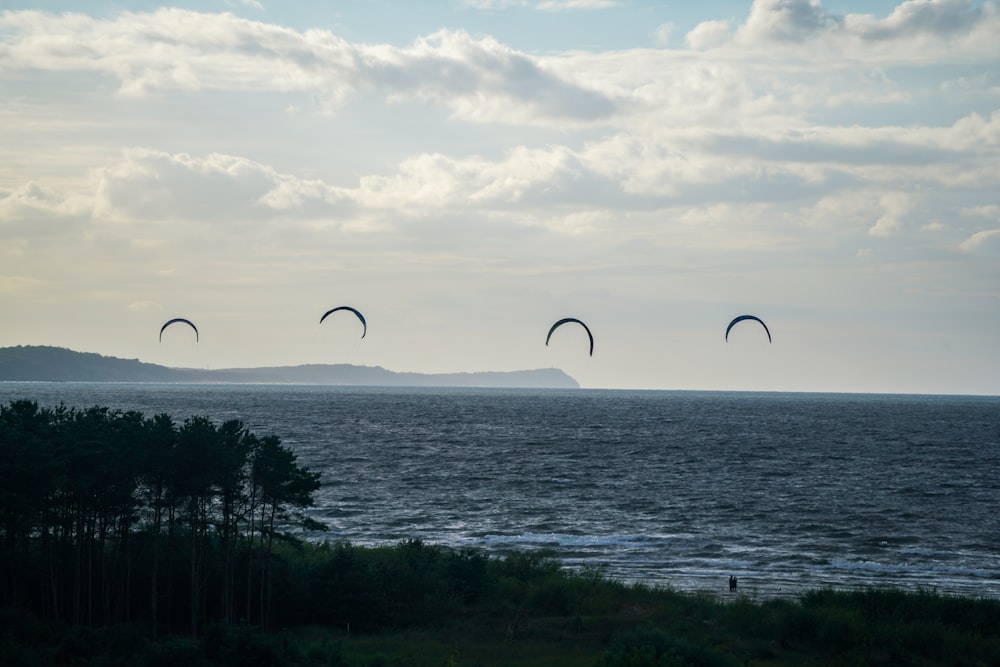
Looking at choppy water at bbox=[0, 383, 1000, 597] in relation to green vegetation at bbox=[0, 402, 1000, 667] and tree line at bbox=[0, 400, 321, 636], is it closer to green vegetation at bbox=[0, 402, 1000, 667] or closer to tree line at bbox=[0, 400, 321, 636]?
green vegetation at bbox=[0, 402, 1000, 667]

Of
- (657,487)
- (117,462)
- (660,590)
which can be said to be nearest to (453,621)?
(660,590)

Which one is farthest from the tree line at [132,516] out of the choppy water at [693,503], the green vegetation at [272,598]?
the choppy water at [693,503]

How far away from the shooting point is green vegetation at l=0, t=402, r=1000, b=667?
93.6 feet

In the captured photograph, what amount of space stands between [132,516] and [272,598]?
5745mm

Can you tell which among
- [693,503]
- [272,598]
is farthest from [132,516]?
[693,503]

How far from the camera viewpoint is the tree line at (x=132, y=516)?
30.4 metres

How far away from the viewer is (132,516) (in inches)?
1277

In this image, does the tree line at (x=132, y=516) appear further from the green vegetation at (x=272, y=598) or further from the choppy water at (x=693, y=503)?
the choppy water at (x=693, y=503)

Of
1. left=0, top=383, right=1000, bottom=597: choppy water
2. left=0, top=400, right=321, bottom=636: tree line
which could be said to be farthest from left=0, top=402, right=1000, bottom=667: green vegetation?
left=0, top=383, right=1000, bottom=597: choppy water

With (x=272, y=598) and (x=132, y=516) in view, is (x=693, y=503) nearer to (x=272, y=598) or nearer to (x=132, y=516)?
(x=272, y=598)

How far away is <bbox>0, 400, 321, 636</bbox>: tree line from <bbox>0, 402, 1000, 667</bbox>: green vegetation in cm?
7

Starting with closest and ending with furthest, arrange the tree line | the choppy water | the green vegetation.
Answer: the green vegetation → the tree line → the choppy water

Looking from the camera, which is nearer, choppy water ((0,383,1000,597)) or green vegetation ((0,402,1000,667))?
green vegetation ((0,402,1000,667))

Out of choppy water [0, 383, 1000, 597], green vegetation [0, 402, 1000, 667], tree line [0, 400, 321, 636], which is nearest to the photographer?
green vegetation [0, 402, 1000, 667]
